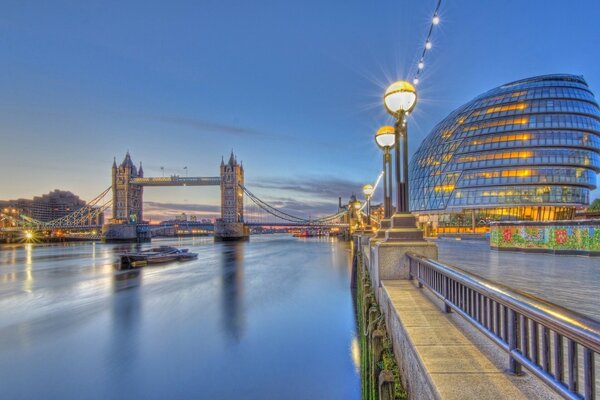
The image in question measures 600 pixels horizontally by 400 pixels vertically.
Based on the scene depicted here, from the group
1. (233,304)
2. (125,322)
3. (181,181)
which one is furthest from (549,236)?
(181,181)

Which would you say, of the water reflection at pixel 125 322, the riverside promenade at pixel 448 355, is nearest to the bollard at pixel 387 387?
the riverside promenade at pixel 448 355

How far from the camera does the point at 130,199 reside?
416 feet

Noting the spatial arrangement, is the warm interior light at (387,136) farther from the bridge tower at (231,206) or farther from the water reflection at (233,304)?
the bridge tower at (231,206)

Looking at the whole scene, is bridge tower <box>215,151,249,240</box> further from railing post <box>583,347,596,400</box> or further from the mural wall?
railing post <box>583,347,596,400</box>

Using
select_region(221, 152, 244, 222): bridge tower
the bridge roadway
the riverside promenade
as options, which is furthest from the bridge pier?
the riverside promenade

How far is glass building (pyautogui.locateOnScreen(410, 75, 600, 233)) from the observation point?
64.5 m

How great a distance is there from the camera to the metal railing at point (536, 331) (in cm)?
179

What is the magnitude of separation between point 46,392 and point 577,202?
8237cm

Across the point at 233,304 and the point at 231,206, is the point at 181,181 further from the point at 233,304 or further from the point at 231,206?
the point at 233,304

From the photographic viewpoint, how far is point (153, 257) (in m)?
41.0

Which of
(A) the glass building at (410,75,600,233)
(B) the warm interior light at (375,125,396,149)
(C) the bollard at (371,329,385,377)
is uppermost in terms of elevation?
(A) the glass building at (410,75,600,233)

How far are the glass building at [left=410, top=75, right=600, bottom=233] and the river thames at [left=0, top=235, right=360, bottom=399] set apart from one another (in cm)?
4848

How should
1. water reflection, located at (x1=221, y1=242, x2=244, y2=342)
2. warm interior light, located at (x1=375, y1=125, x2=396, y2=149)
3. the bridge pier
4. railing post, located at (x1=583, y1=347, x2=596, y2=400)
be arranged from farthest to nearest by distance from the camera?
the bridge pier → water reflection, located at (x1=221, y1=242, x2=244, y2=342) → warm interior light, located at (x1=375, y1=125, x2=396, y2=149) → railing post, located at (x1=583, y1=347, x2=596, y2=400)

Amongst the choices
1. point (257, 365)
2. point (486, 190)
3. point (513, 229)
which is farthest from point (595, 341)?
point (486, 190)
